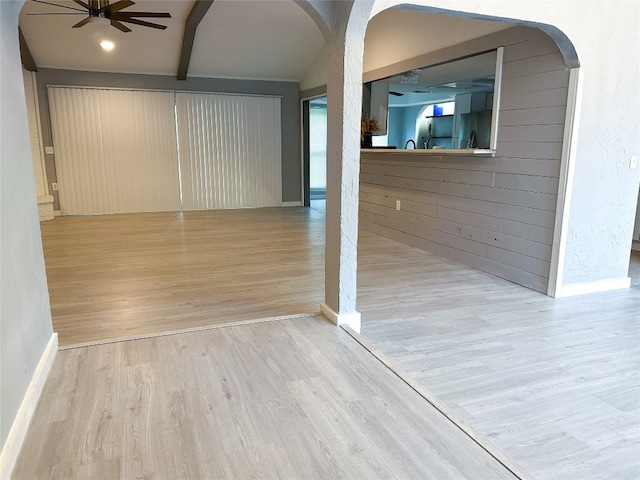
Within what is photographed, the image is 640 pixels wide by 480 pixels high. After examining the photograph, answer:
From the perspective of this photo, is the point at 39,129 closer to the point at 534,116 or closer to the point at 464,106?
the point at 464,106

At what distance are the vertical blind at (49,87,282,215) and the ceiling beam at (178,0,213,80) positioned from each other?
0.55 m

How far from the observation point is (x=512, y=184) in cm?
419

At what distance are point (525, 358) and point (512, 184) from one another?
1.95 meters

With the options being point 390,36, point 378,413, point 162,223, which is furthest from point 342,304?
point 162,223

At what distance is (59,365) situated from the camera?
2.48 m

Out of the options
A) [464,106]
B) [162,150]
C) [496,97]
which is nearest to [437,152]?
[464,106]

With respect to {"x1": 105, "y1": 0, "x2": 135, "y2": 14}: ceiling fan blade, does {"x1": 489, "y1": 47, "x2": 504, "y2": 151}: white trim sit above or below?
below

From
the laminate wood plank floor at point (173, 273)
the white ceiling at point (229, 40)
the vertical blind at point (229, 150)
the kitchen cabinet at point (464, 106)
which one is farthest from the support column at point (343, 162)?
the vertical blind at point (229, 150)

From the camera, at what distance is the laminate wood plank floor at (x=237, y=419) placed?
1733 mm

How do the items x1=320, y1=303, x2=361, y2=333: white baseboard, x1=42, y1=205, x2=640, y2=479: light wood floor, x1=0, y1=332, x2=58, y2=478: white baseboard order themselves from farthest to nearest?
x1=320, y1=303, x2=361, y2=333: white baseboard < x1=42, y1=205, x2=640, y2=479: light wood floor < x1=0, y1=332, x2=58, y2=478: white baseboard

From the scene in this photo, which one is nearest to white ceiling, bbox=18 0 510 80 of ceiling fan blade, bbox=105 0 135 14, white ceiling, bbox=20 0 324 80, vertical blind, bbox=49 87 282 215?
white ceiling, bbox=20 0 324 80

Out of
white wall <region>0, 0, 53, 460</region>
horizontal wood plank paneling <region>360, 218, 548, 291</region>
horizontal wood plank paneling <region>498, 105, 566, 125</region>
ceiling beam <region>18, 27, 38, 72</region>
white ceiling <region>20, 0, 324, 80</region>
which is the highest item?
white ceiling <region>20, 0, 324, 80</region>

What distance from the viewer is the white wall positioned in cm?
181

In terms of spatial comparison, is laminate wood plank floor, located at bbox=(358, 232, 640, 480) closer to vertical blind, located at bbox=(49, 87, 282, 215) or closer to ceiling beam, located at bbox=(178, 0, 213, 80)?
ceiling beam, located at bbox=(178, 0, 213, 80)
